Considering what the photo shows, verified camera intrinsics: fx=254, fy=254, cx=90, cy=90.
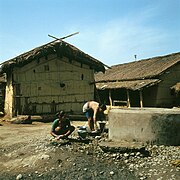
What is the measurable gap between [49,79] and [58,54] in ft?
5.18

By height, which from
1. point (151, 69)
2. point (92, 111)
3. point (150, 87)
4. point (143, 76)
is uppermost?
point (151, 69)

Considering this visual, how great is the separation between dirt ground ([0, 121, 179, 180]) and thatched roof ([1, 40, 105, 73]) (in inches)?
262

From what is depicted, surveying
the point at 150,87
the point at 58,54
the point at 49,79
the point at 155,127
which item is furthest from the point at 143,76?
the point at 155,127

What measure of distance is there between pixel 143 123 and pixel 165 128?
62 centimetres

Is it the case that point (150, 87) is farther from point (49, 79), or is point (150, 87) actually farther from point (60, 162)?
point (60, 162)

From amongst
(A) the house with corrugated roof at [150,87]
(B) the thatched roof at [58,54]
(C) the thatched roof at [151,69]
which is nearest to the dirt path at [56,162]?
(B) the thatched roof at [58,54]

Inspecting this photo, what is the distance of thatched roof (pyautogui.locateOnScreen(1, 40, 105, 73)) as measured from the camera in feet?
44.7

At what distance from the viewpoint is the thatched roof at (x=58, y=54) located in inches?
536

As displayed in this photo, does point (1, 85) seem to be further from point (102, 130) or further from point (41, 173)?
point (41, 173)

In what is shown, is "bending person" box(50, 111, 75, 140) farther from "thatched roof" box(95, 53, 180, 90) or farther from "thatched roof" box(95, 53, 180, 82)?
"thatched roof" box(95, 53, 180, 82)

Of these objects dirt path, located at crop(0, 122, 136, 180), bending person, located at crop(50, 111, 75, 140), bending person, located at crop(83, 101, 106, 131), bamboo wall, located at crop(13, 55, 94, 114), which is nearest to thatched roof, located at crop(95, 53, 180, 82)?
bamboo wall, located at crop(13, 55, 94, 114)

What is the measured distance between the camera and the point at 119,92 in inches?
829

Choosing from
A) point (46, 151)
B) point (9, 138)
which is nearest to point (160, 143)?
point (46, 151)

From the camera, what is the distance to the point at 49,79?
48.3ft
